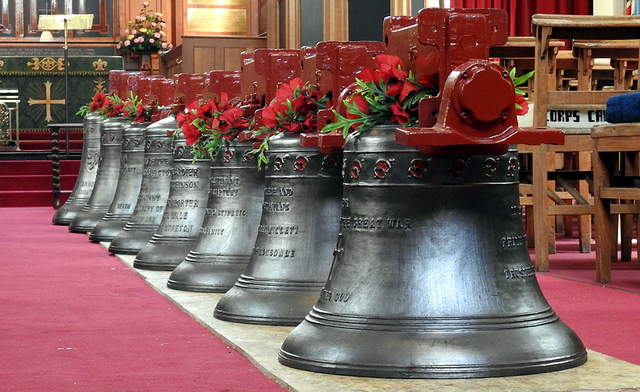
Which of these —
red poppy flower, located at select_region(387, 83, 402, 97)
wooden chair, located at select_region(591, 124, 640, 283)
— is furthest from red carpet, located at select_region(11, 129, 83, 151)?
red poppy flower, located at select_region(387, 83, 402, 97)

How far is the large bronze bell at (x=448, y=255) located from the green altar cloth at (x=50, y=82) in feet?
39.5

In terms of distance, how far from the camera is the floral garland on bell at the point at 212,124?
174 inches

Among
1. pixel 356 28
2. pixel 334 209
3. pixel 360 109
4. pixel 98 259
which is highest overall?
pixel 356 28

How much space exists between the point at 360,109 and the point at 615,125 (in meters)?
2.02

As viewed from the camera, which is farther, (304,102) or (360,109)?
(304,102)

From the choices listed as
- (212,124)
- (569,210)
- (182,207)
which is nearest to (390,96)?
(212,124)

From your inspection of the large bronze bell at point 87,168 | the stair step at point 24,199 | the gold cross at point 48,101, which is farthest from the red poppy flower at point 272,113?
the gold cross at point 48,101

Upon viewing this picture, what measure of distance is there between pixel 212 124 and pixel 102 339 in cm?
133

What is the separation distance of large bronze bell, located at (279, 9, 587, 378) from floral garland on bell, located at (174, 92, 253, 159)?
1.66 metres

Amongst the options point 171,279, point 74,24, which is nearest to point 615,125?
point 171,279

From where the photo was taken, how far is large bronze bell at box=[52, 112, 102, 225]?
880cm

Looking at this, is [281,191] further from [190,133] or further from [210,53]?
[210,53]

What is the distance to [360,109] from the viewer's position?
9.29 ft

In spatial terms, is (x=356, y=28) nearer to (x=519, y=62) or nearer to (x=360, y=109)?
(x=519, y=62)
